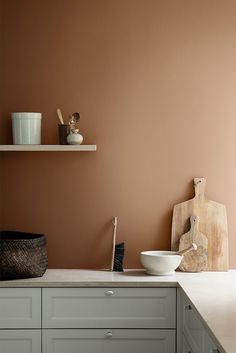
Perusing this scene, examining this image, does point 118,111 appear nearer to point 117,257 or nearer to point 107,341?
point 117,257

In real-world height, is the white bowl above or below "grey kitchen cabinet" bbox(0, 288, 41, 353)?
above

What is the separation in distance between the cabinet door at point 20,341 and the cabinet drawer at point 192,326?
771mm

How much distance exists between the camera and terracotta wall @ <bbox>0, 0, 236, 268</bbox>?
3.85m

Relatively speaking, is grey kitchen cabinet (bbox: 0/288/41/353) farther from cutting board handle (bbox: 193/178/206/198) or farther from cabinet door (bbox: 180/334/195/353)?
cutting board handle (bbox: 193/178/206/198)

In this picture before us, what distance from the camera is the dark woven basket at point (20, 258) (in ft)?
11.2

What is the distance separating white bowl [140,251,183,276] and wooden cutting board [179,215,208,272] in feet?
0.53

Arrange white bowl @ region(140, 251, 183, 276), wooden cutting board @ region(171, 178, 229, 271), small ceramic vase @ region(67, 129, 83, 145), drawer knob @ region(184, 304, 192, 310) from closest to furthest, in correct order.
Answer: drawer knob @ region(184, 304, 192, 310)
white bowl @ region(140, 251, 183, 276)
small ceramic vase @ region(67, 129, 83, 145)
wooden cutting board @ region(171, 178, 229, 271)

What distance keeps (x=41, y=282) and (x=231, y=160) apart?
4.41 feet

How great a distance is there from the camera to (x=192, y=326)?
2941 mm

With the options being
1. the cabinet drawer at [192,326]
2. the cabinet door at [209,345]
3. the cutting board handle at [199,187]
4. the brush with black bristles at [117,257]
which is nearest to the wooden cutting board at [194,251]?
the cutting board handle at [199,187]

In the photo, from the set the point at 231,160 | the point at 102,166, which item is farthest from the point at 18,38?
the point at 231,160

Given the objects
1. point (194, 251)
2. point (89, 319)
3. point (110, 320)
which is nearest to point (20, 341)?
point (89, 319)

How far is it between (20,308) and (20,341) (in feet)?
0.56

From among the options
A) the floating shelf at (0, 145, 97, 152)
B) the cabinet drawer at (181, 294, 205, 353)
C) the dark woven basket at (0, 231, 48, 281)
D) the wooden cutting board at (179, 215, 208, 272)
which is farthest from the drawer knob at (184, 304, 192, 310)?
the floating shelf at (0, 145, 97, 152)
